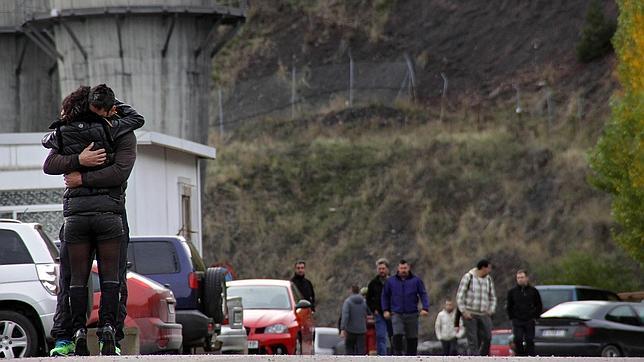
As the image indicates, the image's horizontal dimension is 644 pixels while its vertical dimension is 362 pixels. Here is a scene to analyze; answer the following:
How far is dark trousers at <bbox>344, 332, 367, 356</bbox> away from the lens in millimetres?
27781

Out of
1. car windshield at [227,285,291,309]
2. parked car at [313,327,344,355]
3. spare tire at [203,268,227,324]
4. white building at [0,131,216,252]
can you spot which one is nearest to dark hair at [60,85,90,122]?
spare tire at [203,268,227,324]

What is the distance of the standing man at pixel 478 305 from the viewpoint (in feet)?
84.3

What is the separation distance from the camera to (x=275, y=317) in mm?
26953

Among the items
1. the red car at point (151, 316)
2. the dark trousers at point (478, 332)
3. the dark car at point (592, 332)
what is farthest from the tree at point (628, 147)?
the red car at point (151, 316)

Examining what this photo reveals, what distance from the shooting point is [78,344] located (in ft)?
42.6

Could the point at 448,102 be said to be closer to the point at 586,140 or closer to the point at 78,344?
the point at 586,140

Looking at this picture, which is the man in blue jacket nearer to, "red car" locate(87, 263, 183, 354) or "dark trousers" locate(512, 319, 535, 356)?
"dark trousers" locate(512, 319, 535, 356)

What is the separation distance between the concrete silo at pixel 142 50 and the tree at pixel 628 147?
1123cm

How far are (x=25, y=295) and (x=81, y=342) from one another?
3617 millimetres

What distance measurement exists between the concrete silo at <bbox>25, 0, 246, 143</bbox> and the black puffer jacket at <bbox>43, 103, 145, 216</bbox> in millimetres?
33179

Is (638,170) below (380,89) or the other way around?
below

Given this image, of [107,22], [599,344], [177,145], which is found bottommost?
[599,344]

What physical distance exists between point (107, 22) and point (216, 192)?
1846 centimetres

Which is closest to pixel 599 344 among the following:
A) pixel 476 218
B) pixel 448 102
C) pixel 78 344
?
pixel 78 344
